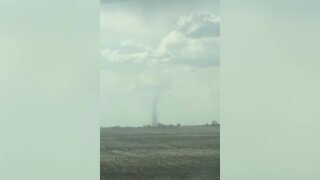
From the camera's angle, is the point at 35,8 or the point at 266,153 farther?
the point at 35,8

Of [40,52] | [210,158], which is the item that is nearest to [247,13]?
[210,158]

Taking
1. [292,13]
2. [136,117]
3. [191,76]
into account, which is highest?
[292,13]

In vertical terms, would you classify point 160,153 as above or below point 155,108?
below

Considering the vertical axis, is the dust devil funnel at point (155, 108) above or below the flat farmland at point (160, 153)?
above

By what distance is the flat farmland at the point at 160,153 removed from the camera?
3.85m

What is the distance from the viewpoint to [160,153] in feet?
12.8

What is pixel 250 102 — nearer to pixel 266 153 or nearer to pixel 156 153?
pixel 266 153

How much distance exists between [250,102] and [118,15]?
139 cm

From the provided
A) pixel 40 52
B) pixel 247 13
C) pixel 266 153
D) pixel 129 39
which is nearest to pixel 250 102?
pixel 266 153

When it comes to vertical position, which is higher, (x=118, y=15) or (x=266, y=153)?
(x=118, y=15)

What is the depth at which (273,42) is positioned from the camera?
149 inches

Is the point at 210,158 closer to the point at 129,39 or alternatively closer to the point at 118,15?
the point at 129,39

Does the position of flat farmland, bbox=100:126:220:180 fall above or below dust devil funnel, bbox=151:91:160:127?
below

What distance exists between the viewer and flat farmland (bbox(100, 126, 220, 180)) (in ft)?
12.6
